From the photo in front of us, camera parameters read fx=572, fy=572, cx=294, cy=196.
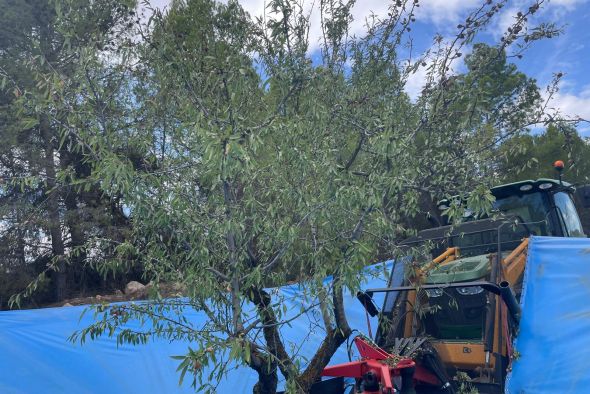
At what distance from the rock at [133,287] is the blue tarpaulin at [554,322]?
971 centimetres

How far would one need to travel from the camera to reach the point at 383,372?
446 centimetres

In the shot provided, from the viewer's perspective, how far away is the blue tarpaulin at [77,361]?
18.3 ft

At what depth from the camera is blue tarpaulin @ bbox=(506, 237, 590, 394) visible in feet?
14.0

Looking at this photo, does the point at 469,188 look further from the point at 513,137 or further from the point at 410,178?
the point at 513,137

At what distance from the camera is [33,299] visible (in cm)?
1318

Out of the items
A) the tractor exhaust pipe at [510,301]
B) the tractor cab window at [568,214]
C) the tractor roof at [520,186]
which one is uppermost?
the tractor roof at [520,186]

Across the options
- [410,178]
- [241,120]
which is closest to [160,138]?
[241,120]

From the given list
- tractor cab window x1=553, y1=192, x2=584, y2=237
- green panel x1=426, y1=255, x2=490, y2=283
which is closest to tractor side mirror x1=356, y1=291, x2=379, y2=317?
green panel x1=426, y1=255, x2=490, y2=283

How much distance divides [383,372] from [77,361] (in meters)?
3.27

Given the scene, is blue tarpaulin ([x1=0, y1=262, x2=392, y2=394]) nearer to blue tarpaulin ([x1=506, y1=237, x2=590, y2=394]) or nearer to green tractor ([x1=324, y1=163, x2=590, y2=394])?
green tractor ([x1=324, y1=163, x2=590, y2=394])

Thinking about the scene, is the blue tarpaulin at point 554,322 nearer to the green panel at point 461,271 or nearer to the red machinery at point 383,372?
the green panel at point 461,271

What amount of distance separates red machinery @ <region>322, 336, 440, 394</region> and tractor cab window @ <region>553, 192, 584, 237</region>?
8.39ft

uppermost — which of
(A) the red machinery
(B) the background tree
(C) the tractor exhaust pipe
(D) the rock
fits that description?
(B) the background tree

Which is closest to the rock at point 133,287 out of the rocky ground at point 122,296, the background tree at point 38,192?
the rocky ground at point 122,296
